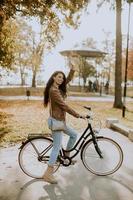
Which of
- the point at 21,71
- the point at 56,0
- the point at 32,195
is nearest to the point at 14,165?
the point at 32,195

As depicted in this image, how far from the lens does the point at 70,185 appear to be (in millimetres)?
7109

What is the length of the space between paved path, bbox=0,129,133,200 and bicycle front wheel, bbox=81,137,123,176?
142 millimetres

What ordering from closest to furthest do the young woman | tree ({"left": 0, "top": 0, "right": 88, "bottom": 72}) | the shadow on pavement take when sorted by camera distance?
the shadow on pavement < the young woman < tree ({"left": 0, "top": 0, "right": 88, "bottom": 72})

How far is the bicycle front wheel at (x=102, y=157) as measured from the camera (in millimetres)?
7602

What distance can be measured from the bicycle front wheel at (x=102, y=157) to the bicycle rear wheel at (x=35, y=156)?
60 cm

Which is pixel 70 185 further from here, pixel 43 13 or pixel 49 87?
pixel 43 13

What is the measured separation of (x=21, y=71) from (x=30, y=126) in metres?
59.2

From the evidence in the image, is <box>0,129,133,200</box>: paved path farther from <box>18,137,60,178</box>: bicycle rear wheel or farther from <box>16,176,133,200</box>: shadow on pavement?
<box>18,137,60,178</box>: bicycle rear wheel

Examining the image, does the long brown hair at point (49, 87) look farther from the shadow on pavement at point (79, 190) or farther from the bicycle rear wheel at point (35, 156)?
the shadow on pavement at point (79, 190)

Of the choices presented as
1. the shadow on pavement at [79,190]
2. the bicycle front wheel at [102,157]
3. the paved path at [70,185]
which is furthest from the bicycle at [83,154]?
the shadow on pavement at [79,190]

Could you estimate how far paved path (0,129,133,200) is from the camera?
21.1 ft

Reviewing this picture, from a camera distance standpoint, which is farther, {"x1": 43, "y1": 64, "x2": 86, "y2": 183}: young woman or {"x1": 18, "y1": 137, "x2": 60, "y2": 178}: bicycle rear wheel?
{"x1": 18, "y1": 137, "x2": 60, "y2": 178}: bicycle rear wheel

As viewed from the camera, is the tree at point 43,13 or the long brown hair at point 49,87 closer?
the long brown hair at point 49,87

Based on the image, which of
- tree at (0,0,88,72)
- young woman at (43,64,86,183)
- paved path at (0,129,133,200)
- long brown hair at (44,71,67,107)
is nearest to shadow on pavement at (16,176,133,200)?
paved path at (0,129,133,200)
